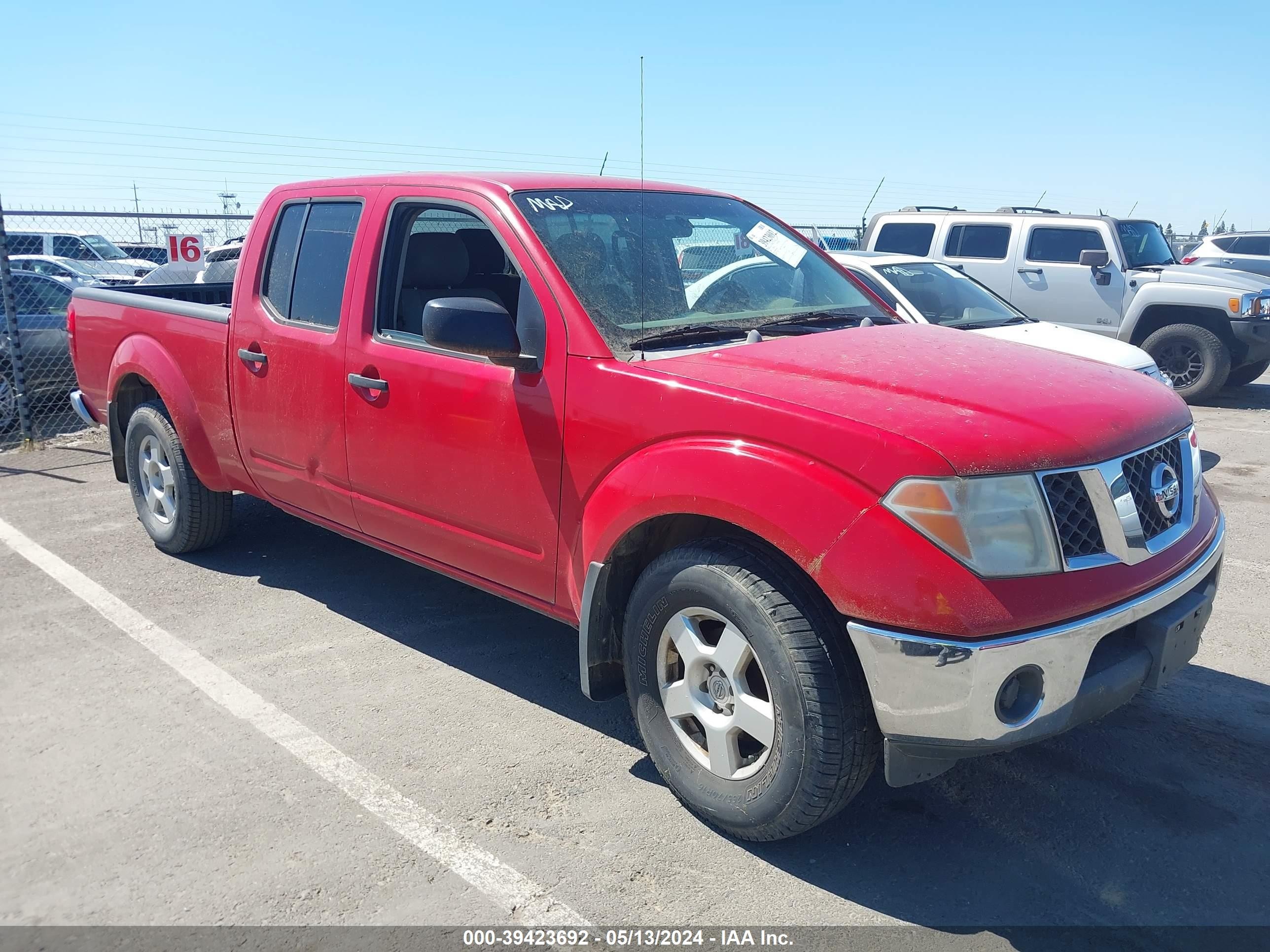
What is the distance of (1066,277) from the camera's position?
→ 11.7 metres

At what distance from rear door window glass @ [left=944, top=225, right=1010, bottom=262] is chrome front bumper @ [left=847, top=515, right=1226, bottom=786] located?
395 inches

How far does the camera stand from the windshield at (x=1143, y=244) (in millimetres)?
11703

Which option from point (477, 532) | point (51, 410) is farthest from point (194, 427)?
point (51, 410)

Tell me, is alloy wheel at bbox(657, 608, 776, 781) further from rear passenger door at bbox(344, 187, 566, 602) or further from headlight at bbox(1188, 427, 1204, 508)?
headlight at bbox(1188, 427, 1204, 508)

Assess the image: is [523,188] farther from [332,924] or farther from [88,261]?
[88,261]

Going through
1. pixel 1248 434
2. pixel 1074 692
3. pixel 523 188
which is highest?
pixel 523 188

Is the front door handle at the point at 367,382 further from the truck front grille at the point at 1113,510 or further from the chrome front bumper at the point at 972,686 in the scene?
the truck front grille at the point at 1113,510

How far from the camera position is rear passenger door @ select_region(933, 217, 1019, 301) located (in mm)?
11859

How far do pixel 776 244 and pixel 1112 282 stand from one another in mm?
8595

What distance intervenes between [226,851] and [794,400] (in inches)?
82.2

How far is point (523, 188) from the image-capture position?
384 cm

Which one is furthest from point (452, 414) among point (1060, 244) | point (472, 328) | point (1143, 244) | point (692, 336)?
point (1143, 244)

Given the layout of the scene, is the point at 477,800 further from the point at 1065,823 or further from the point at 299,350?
the point at 299,350

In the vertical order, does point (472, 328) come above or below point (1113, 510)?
above
